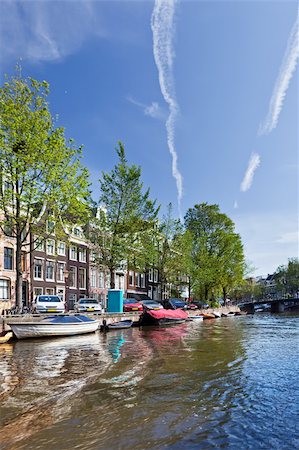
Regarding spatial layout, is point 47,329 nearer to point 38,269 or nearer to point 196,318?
point 38,269

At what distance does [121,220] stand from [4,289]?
1418cm

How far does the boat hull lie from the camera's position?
24.4 meters

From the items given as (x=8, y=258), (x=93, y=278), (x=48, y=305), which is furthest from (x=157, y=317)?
(x=93, y=278)

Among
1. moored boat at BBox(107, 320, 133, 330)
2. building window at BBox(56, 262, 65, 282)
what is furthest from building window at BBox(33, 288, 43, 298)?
moored boat at BBox(107, 320, 133, 330)

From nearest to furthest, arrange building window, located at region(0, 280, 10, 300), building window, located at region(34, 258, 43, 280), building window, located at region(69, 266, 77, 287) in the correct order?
building window, located at region(0, 280, 10, 300) < building window, located at region(34, 258, 43, 280) < building window, located at region(69, 266, 77, 287)

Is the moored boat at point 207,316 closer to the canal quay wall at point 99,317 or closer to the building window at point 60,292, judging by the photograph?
the canal quay wall at point 99,317

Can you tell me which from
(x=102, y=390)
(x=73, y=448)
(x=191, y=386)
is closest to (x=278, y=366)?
(x=191, y=386)

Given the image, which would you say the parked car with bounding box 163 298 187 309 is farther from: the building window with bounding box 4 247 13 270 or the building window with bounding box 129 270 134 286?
the building window with bounding box 4 247 13 270

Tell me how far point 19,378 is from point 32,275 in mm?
34130

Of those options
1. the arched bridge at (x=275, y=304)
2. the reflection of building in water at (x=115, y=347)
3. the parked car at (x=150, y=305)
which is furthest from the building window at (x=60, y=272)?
the arched bridge at (x=275, y=304)

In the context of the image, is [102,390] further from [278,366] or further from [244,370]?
[278,366]

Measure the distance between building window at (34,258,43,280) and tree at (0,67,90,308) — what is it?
18.4 metres

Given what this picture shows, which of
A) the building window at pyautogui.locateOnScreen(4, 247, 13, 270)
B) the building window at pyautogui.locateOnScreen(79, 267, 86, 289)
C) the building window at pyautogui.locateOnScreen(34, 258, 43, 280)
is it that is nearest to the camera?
the building window at pyautogui.locateOnScreen(4, 247, 13, 270)

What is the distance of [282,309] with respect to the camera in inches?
4124
